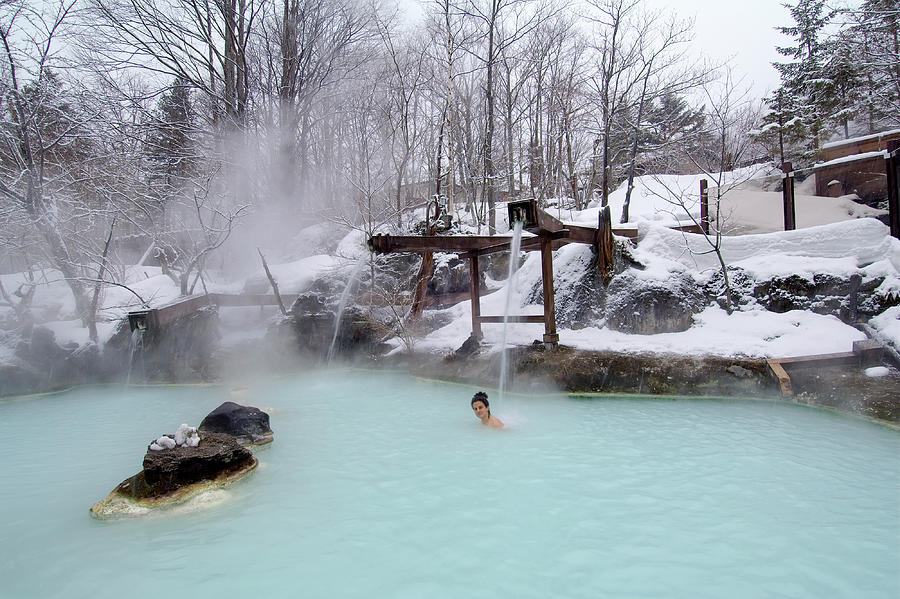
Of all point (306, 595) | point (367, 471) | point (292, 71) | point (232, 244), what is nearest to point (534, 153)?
point (292, 71)

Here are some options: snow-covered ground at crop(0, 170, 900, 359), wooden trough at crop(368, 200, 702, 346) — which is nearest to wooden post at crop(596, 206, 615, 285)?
wooden trough at crop(368, 200, 702, 346)

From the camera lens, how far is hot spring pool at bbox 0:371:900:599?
2.67 m

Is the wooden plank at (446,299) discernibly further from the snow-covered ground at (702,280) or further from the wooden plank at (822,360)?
the wooden plank at (822,360)

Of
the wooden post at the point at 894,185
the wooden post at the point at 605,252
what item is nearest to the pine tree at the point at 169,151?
the wooden post at the point at 605,252

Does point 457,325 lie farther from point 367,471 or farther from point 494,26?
point 494,26

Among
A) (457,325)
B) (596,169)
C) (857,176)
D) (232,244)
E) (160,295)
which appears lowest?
(457,325)

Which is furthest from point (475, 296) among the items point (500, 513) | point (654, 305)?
point (500, 513)

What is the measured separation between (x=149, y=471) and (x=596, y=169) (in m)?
20.0

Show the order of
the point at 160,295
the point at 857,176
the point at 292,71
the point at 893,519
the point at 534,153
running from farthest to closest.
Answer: the point at 534,153, the point at 292,71, the point at 857,176, the point at 160,295, the point at 893,519

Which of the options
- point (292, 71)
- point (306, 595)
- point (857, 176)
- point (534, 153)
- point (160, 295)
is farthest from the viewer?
point (534, 153)

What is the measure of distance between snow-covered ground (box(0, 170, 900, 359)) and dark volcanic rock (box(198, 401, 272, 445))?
3896mm

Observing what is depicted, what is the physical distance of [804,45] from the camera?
19.8 m

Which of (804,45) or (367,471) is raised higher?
(804,45)

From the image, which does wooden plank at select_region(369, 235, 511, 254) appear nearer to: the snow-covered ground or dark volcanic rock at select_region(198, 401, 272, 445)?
the snow-covered ground
